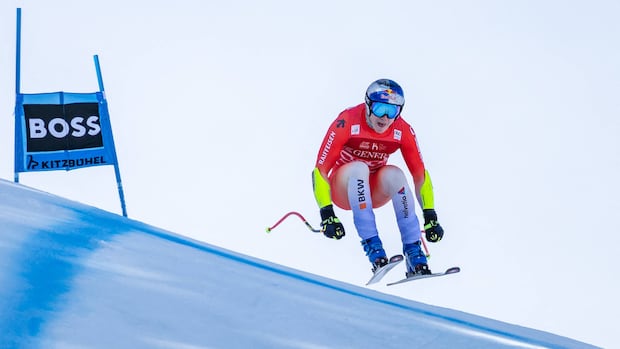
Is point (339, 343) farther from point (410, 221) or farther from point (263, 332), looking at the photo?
point (410, 221)

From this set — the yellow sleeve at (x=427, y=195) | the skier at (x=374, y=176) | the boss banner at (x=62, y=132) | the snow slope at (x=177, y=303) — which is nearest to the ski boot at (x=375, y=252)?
the skier at (x=374, y=176)

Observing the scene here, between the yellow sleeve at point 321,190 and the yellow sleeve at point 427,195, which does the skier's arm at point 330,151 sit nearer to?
the yellow sleeve at point 321,190

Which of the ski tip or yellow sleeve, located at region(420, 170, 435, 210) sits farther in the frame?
yellow sleeve, located at region(420, 170, 435, 210)

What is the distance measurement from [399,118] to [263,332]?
11.1 ft

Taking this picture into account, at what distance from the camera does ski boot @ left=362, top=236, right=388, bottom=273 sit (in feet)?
15.4

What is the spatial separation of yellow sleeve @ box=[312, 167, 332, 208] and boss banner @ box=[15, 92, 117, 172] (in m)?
1.91

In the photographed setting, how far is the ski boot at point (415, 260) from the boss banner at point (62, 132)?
8.16 ft

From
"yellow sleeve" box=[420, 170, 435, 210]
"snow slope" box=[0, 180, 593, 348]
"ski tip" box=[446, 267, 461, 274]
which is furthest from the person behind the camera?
"yellow sleeve" box=[420, 170, 435, 210]

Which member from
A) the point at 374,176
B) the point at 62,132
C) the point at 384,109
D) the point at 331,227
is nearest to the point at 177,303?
the point at 331,227

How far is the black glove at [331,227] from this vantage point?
4707 mm

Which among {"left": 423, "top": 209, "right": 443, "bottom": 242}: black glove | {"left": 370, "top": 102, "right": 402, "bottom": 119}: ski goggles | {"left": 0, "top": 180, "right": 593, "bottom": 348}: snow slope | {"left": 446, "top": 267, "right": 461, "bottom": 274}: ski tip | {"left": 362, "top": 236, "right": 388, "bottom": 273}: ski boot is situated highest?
{"left": 370, "top": 102, "right": 402, "bottom": 119}: ski goggles

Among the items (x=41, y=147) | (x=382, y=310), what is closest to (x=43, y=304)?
(x=382, y=310)

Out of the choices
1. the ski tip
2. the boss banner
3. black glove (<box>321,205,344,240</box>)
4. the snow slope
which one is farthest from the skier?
the snow slope

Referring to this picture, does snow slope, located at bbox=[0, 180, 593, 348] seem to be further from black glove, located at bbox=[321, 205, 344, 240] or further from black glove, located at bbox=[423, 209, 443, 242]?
black glove, located at bbox=[423, 209, 443, 242]
